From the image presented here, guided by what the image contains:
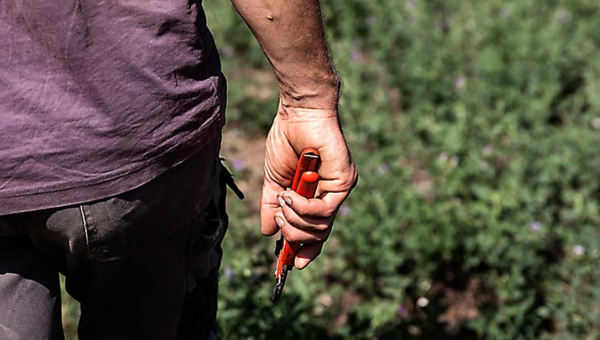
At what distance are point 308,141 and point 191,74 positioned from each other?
9.4 inches

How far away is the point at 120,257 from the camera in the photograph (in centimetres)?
146

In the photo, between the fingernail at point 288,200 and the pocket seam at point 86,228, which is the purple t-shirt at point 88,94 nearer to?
the pocket seam at point 86,228

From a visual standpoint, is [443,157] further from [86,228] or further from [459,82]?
[86,228]

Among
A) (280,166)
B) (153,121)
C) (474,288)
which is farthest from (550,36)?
(153,121)

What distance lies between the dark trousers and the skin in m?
0.15

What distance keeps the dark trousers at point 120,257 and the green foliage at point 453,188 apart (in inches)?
37.5

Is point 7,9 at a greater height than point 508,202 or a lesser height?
greater

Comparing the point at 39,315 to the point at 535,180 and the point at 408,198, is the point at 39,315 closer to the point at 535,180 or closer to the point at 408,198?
the point at 408,198

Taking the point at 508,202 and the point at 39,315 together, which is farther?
the point at 508,202

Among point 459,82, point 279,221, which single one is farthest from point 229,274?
point 459,82

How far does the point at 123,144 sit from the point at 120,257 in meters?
0.21

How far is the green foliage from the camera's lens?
109 inches

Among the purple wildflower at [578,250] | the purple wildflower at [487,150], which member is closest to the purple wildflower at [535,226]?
the purple wildflower at [578,250]

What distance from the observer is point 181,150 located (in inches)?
56.2
